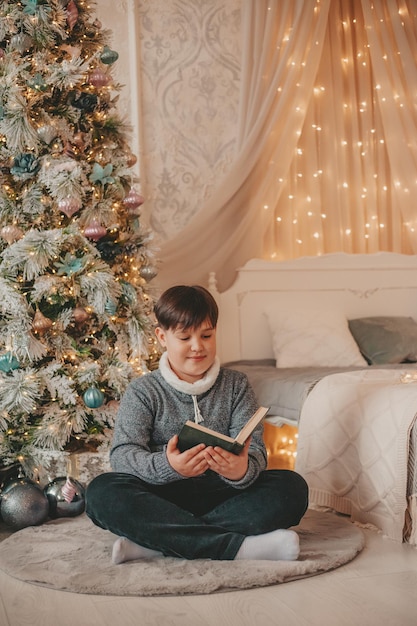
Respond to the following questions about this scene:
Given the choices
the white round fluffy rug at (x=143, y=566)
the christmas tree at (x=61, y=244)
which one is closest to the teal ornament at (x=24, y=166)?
the christmas tree at (x=61, y=244)

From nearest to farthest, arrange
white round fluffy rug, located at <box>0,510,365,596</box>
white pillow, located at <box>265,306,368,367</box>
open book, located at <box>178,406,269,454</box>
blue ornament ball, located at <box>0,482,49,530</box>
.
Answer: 1. white round fluffy rug, located at <box>0,510,365,596</box>
2. open book, located at <box>178,406,269,454</box>
3. blue ornament ball, located at <box>0,482,49,530</box>
4. white pillow, located at <box>265,306,368,367</box>

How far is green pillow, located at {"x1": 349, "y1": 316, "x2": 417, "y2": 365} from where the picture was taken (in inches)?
142

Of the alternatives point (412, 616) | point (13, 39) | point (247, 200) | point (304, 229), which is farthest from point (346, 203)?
point (412, 616)

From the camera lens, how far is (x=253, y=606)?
1709mm

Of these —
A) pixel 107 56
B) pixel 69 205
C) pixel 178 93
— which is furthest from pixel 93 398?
pixel 178 93

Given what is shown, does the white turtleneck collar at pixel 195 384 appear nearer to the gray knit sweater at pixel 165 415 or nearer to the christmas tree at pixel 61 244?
the gray knit sweater at pixel 165 415

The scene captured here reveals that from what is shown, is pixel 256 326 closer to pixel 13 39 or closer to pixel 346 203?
pixel 346 203

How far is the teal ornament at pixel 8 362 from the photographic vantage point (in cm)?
263

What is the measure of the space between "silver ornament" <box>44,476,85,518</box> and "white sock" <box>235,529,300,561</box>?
77 centimetres

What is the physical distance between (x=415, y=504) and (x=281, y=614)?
0.75 meters

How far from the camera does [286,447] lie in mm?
3557

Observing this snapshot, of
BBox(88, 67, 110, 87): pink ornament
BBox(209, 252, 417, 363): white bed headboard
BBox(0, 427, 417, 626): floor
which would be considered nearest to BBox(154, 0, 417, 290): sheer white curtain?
BBox(209, 252, 417, 363): white bed headboard

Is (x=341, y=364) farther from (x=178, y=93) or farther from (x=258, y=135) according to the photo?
(x=178, y=93)

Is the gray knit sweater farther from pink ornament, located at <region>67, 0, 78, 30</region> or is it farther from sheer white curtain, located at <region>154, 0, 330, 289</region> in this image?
sheer white curtain, located at <region>154, 0, 330, 289</region>
